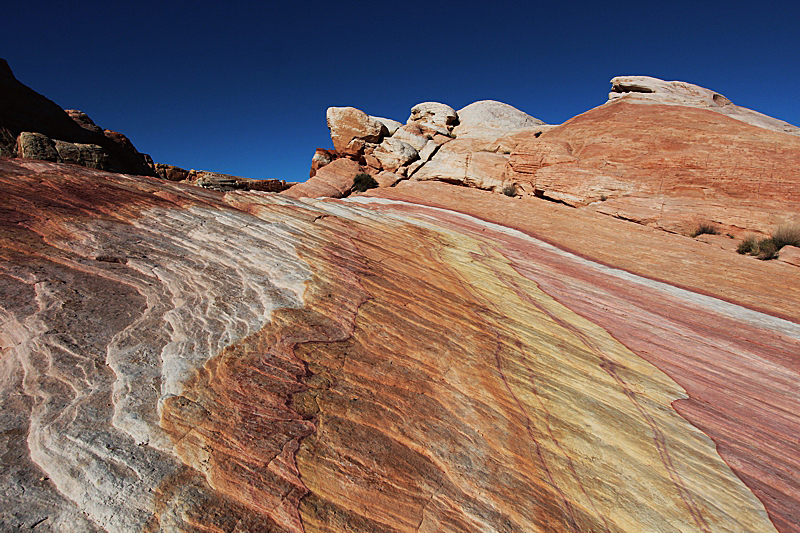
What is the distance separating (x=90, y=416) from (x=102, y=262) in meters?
3.81

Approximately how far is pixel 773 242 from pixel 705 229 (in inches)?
93.4

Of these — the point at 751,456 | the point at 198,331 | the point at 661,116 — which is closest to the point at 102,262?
the point at 198,331

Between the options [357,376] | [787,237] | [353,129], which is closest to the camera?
[357,376]

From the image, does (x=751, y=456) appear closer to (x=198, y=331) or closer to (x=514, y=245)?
(x=198, y=331)

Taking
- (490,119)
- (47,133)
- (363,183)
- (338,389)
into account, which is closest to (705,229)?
(338,389)

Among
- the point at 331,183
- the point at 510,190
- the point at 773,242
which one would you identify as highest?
the point at 510,190

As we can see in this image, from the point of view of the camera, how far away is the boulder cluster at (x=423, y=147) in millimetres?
25500

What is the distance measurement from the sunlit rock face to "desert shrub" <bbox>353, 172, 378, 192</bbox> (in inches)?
680

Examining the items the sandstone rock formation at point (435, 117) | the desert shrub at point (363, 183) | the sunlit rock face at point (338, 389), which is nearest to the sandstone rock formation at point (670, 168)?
the sunlit rock face at point (338, 389)

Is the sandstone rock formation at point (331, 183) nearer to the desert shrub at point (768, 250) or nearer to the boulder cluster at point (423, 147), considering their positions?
the boulder cluster at point (423, 147)

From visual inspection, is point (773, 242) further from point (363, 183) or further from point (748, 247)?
point (363, 183)

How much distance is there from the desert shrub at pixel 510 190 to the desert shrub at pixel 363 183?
368 inches

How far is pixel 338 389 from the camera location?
4.57m

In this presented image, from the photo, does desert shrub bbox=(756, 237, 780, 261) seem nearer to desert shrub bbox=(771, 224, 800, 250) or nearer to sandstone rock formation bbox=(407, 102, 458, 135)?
desert shrub bbox=(771, 224, 800, 250)
